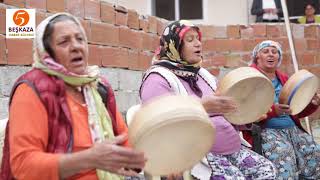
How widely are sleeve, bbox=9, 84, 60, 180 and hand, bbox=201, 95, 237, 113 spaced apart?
0.99 metres

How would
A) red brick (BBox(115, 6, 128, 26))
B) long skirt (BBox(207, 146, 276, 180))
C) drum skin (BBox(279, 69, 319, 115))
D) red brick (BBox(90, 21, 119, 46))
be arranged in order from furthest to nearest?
red brick (BBox(115, 6, 128, 26))
red brick (BBox(90, 21, 119, 46))
drum skin (BBox(279, 69, 319, 115))
long skirt (BBox(207, 146, 276, 180))

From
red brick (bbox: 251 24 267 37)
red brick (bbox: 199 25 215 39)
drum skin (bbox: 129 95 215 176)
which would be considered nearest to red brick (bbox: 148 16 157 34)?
red brick (bbox: 199 25 215 39)

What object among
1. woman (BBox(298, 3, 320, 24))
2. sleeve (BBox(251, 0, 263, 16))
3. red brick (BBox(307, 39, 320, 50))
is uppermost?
sleeve (BBox(251, 0, 263, 16))

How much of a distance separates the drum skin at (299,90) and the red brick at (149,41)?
1918 mm

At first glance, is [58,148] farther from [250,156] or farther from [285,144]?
[285,144]

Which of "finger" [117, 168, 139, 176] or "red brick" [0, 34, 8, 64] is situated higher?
"red brick" [0, 34, 8, 64]

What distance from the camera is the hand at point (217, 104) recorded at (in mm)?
2904

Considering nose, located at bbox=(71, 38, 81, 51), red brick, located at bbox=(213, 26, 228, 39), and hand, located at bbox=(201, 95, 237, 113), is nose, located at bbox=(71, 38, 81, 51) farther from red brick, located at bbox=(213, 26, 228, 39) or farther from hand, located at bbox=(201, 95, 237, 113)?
red brick, located at bbox=(213, 26, 228, 39)

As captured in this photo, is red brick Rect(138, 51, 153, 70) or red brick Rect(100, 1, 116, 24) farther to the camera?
red brick Rect(138, 51, 153, 70)

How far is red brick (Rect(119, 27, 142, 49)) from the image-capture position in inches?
204

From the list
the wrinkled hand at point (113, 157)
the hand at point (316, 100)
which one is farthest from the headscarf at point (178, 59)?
the wrinkled hand at point (113, 157)

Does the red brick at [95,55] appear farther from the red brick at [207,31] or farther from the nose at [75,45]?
the red brick at [207,31]

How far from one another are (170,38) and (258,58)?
1.33m

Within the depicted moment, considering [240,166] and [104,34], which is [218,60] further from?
[240,166]
